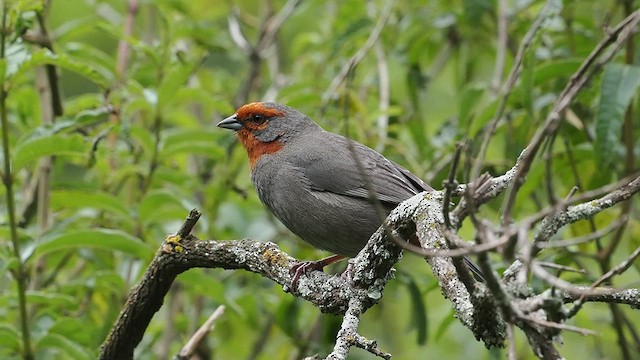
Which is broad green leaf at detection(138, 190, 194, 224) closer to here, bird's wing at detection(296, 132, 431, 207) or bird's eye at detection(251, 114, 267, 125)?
bird's wing at detection(296, 132, 431, 207)

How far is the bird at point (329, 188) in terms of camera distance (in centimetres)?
443

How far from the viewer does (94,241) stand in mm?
4102

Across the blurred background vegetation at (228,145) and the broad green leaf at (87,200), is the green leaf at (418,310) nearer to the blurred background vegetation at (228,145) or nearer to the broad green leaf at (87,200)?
the blurred background vegetation at (228,145)

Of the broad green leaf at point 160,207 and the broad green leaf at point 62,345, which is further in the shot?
the broad green leaf at point 160,207

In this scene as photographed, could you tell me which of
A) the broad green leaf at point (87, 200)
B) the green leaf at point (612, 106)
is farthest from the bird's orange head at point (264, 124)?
the green leaf at point (612, 106)

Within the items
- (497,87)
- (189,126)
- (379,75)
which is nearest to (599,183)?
(497,87)

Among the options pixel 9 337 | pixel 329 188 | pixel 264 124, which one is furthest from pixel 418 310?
pixel 9 337

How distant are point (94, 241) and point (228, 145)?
5.73 ft

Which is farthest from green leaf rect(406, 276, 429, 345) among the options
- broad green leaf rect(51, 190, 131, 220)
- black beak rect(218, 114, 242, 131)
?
broad green leaf rect(51, 190, 131, 220)

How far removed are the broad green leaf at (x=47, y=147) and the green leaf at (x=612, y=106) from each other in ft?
7.72

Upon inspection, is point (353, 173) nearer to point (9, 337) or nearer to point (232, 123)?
point (232, 123)

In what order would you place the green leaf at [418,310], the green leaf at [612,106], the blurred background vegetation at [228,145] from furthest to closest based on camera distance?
1. the green leaf at [418,310]
2. the blurred background vegetation at [228,145]
3. the green leaf at [612,106]

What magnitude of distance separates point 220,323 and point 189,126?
1317mm

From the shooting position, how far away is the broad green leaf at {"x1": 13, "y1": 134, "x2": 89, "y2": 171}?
400 centimetres
